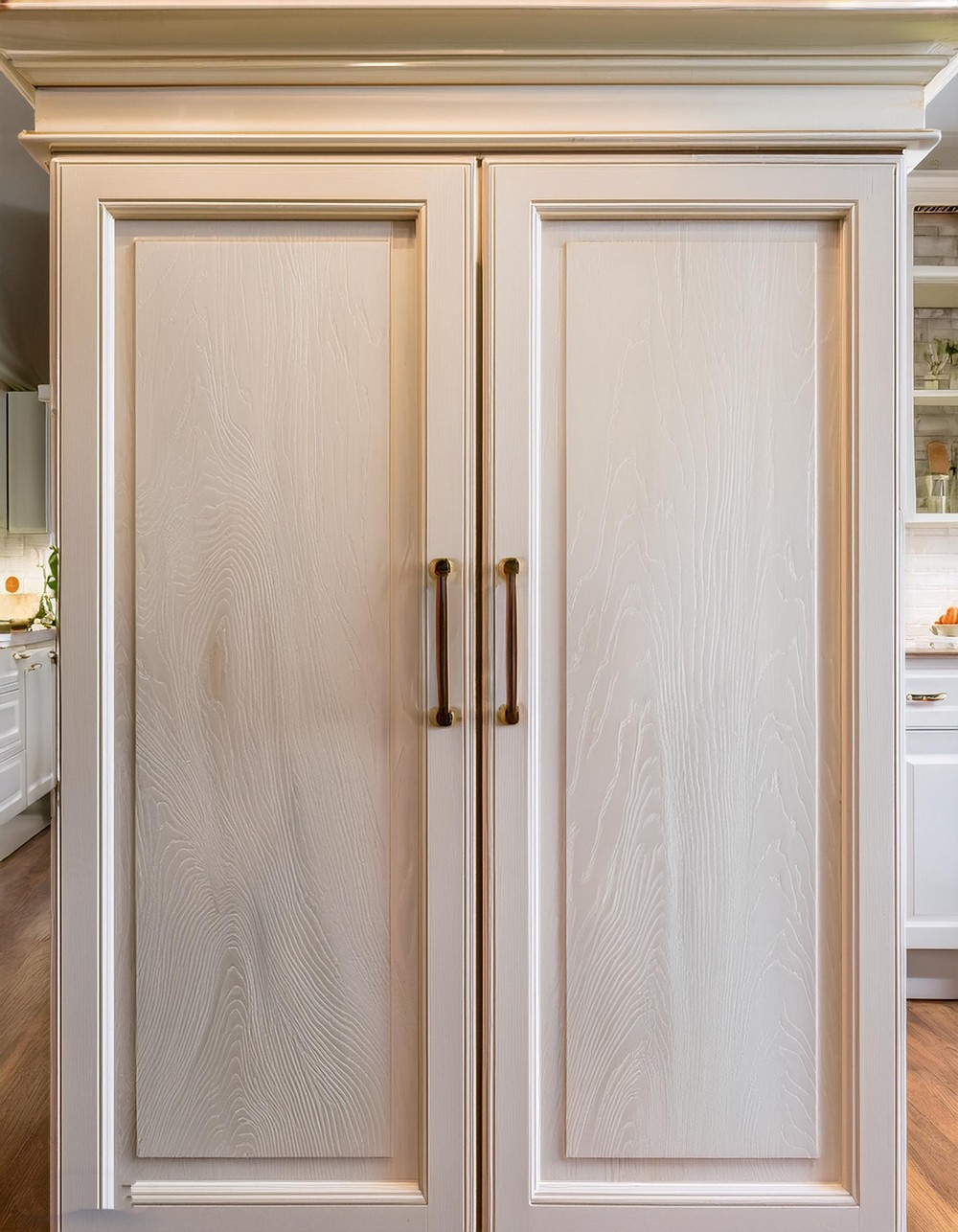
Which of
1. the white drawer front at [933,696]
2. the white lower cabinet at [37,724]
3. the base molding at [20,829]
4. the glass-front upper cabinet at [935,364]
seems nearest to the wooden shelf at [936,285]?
the glass-front upper cabinet at [935,364]

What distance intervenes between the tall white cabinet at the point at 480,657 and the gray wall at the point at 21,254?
1444 millimetres

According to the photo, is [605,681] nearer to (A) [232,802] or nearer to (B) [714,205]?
(A) [232,802]

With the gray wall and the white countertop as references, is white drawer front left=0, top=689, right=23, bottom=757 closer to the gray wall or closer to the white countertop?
the white countertop

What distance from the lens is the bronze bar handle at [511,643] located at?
1233 mm

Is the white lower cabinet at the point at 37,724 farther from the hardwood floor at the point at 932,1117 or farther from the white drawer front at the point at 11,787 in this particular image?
the hardwood floor at the point at 932,1117

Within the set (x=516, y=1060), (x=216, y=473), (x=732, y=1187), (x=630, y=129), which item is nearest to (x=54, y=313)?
(x=216, y=473)

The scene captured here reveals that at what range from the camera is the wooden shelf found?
8.03 ft

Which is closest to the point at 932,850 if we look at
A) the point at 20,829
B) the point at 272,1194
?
the point at 272,1194

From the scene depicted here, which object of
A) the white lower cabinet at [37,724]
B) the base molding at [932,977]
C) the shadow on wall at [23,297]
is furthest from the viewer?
the white lower cabinet at [37,724]

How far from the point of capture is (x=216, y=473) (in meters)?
1.26

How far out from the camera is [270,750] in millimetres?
1266

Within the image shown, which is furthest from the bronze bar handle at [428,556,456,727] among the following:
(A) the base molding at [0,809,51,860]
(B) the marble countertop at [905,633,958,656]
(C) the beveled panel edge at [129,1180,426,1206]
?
(A) the base molding at [0,809,51,860]

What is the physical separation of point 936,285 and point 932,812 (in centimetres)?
164

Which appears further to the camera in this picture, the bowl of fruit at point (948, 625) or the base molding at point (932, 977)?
the bowl of fruit at point (948, 625)
